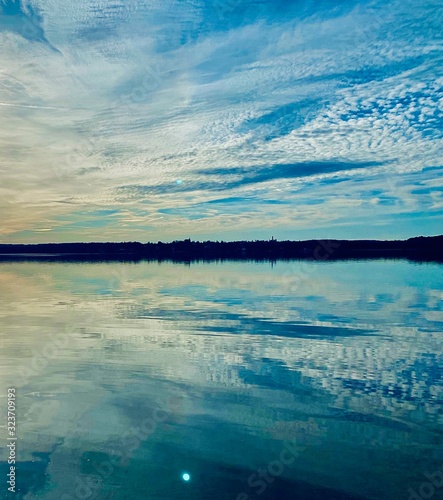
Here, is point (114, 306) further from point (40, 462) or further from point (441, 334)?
point (40, 462)

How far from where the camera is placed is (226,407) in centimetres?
1425

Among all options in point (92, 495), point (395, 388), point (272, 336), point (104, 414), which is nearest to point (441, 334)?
point (272, 336)

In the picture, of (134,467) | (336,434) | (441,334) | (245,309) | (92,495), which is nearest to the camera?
(92,495)

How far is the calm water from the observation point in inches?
408

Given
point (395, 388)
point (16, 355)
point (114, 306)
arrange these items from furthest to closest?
point (114, 306)
point (16, 355)
point (395, 388)

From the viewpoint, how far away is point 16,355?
20.8 m

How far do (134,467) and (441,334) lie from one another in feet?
60.6

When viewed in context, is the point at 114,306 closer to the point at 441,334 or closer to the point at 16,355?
the point at 16,355

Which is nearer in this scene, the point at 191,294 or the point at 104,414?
the point at 104,414

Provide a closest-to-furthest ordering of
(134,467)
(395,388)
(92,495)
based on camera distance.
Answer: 1. (92,495)
2. (134,467)
3. (395,388)

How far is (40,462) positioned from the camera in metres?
11.2

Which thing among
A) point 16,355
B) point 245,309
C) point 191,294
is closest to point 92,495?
point 16,355

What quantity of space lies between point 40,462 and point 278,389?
7.64m

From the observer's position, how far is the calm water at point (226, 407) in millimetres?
10375
